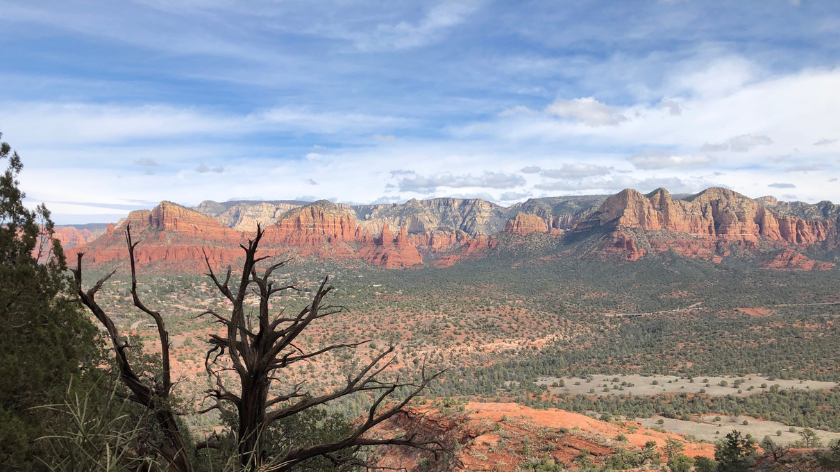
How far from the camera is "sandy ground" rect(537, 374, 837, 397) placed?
46.1 metres

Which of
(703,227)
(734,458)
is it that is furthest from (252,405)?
(703,227)

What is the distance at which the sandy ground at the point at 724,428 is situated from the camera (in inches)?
1198

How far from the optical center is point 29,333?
9586 millimetres

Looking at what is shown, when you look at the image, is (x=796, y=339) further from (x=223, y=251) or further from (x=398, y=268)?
(x=223, y=251)

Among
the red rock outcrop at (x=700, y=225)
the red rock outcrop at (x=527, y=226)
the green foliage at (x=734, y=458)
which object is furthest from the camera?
the red rock outcrop at (x=527, y=226)

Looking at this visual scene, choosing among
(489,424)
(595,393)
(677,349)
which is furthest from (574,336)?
(489,424)

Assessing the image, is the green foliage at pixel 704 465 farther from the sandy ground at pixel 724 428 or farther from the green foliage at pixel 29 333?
the sandy ground at pixel 724 428

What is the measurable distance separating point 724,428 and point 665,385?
58.3ft

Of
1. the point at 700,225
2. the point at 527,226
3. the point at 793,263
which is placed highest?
the point at 700,225

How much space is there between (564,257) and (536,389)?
11948 cm

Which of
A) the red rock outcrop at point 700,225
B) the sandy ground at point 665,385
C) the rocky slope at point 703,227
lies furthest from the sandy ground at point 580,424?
the red rock outcrop at point 700,225

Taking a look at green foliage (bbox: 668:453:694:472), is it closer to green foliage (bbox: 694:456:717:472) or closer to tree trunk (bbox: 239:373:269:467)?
green foliage (bbox: 694:456:717:472)

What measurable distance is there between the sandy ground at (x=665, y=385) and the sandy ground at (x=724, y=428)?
9.40m

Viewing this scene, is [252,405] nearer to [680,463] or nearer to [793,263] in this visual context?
[680,463]
